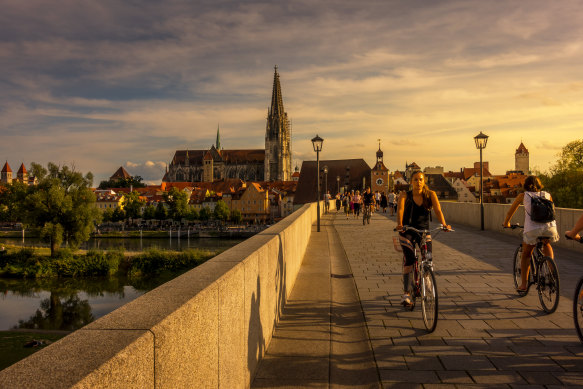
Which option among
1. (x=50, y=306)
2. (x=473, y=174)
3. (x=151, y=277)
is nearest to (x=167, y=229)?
(x=151, y=277)

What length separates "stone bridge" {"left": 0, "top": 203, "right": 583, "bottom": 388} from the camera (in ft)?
5.35

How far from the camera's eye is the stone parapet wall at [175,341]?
139 centimetres

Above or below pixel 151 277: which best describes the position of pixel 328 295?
above

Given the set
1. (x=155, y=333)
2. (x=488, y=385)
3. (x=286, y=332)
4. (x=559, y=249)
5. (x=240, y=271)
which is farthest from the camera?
(x=559, y=249)

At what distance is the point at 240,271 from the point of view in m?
A: 3.29

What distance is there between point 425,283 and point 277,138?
511 ft

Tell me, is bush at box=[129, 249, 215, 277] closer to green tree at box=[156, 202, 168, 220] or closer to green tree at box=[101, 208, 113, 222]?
green tree at box=[156, 202, 168, 220]

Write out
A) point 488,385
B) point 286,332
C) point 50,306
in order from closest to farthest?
1. point 488,385
2. point 286,332
3. point 50,306

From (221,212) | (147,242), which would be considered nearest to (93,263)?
(147,242)

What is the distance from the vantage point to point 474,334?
4.89 metres

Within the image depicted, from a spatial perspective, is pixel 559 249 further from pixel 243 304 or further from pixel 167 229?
pixel 167 229

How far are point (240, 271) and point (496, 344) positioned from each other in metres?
2.79

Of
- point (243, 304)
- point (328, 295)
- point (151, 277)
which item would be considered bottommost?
point (151, 277)

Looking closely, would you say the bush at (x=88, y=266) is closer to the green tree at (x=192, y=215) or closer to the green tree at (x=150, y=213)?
the green tree at (x=192, y=215)
